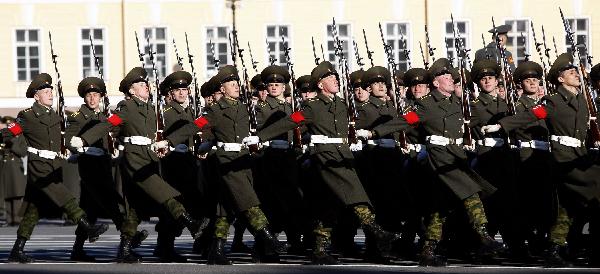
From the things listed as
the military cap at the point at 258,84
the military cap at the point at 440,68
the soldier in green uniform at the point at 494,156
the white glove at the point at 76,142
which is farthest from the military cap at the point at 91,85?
the soldier in green uniform at the point at 494,156

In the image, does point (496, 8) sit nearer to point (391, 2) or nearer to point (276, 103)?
point (391, 2)

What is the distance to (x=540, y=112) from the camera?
18.2m

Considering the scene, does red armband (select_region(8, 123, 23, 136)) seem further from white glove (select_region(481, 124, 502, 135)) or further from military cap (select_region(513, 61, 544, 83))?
military cap (select_region(513, 61, 544, 83))

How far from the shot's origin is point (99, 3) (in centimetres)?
5281

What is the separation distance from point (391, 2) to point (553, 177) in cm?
3464

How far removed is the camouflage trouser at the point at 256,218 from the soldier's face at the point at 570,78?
299cm

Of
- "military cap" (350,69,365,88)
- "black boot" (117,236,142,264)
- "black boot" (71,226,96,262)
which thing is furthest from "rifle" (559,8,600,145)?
"black boot" (71,226,96,262)

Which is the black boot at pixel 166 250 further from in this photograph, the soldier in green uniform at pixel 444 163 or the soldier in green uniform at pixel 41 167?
the soldier in green uniform at pixel 444 163

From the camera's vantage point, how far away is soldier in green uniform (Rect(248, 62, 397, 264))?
18906mm

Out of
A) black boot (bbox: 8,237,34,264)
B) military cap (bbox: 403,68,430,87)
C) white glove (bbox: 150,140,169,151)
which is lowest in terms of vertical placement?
black boot (bbox: 8,237,34,264)

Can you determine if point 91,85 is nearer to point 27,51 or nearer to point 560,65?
point 560,65

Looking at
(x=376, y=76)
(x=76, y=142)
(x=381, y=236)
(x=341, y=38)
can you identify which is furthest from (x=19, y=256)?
(x=341, y=38)

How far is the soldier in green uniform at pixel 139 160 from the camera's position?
19.3 metres

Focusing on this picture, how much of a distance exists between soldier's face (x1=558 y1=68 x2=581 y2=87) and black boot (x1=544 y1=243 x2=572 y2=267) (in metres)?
1.44
